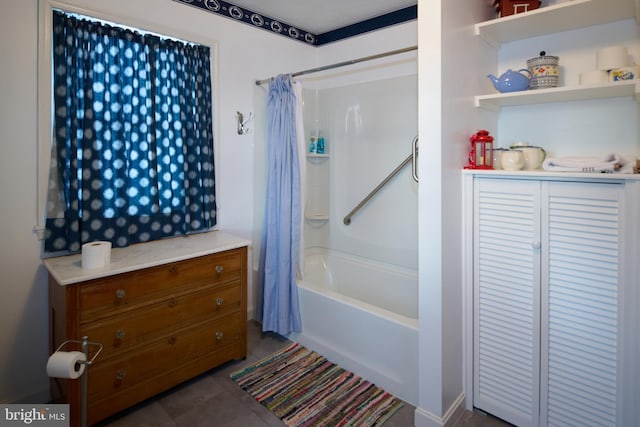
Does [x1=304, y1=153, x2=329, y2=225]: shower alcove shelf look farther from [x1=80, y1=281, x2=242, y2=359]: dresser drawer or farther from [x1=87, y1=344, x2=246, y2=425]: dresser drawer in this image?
[x1=87, y1=344, x2=246, y2=425]: dresser drawer

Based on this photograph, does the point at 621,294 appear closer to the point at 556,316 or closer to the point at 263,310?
the point at 556,316

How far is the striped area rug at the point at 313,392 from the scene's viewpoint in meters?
1.90

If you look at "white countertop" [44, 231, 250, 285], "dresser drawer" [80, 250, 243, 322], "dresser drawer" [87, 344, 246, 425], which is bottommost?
"dresser drawer" [87, 344, 246, 425]

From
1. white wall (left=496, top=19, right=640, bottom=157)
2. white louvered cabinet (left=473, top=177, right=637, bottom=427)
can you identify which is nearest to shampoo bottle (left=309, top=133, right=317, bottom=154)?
white wall (left=496, top=19, right=640, bottom=157)

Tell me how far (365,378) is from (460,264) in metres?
0.91

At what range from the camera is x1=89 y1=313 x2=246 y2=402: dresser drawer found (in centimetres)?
178

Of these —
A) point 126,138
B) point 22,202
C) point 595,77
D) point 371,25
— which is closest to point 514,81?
point 595,77

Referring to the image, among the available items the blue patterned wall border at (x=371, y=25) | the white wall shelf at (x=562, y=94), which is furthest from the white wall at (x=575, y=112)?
the blue patterned wall border at (x=371, y=25)

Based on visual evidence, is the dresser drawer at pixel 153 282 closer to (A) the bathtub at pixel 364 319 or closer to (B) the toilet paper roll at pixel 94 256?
(B) the toilet paper roll at pixel 94 256

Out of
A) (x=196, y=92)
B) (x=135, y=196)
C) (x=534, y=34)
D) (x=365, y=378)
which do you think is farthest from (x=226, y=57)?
(x=365, y=378)

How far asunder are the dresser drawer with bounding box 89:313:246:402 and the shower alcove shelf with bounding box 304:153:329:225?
1.34 metres

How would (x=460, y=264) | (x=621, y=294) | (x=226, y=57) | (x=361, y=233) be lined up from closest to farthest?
(x=621, y=294) → (x=460, y=264) → (x=226, y=57) → (x=361, y=233)

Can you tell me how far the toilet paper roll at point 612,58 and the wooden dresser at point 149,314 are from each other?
2.09 metres

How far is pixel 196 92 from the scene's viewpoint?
2.50m
